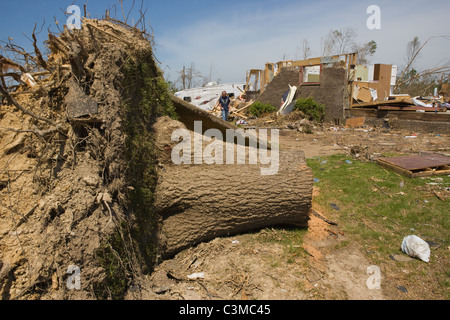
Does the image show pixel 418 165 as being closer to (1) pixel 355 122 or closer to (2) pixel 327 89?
(1) pixel 355 122

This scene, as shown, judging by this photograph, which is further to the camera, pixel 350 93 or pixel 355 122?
pixel 350 93

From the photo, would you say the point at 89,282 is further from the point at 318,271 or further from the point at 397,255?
the point at 397,255

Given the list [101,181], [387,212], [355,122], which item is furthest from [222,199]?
[355,122]

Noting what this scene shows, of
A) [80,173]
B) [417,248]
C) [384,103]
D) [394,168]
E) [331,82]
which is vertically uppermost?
[331,82]

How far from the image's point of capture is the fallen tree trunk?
3.53 meters

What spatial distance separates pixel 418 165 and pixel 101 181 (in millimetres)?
6608

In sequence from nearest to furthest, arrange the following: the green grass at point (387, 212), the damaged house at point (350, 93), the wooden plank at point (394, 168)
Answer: the green grass at point (387, 212) → the wooden plank at point (394, 168) → the damaged house at point (350, 93)

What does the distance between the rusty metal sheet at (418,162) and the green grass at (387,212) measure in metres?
0.32

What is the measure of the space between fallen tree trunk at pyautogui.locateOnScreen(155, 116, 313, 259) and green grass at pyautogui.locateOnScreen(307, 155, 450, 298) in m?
1.00

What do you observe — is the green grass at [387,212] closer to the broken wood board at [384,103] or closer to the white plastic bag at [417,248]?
the white plastic bag at [417,248]

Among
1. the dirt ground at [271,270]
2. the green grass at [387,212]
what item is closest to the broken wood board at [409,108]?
the green grass at [387,212]

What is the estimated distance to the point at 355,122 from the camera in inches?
514

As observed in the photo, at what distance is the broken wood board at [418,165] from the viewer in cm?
582
